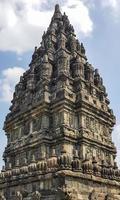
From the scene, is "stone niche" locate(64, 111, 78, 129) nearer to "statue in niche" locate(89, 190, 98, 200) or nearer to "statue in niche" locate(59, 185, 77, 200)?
"statue in niche" locate(89, 190, 98, 200)

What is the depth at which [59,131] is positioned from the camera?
67.4 ft

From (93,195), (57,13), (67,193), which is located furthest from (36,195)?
(57,13)

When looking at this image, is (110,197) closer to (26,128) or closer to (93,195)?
(93,195)

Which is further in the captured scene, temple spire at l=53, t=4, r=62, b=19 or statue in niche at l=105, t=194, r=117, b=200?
temple spire at l=53, t=4, r=62, b=19

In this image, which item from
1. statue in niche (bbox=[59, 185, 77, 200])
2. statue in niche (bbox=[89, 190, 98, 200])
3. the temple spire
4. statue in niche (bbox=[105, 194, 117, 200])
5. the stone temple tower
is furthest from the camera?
the temple spire

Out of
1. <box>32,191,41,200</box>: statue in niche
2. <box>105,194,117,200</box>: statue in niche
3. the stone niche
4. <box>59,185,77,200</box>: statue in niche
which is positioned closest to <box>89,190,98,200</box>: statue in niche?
<box>105,194,117,200</box>: statue in niche

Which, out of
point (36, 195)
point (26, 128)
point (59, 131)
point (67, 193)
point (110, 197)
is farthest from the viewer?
point (26, 128)

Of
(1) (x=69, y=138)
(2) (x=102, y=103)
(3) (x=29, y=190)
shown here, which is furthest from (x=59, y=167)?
(2) (x=102, y=103)

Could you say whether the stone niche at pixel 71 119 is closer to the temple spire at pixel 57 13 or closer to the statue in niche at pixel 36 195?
the statue in niche at pixel 36 195

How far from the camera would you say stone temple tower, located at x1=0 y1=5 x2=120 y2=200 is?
15.3m

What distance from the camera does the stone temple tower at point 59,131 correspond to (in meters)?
15.3

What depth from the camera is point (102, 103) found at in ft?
81.4

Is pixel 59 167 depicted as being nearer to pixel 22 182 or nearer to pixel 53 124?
pixel 22 182

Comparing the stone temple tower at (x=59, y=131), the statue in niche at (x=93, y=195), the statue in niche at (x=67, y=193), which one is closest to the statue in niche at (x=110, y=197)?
the stone temple tower at (x=59, y=131)
